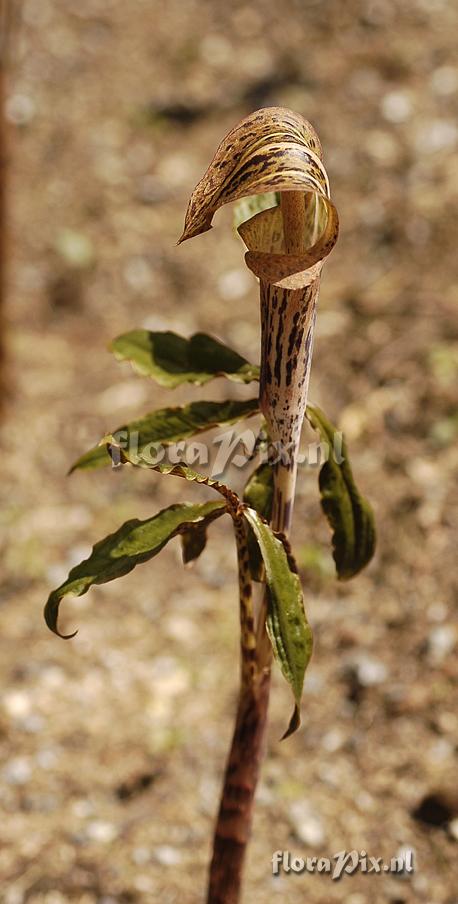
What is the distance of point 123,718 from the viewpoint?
2.00 meters

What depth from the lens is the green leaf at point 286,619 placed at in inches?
39.0

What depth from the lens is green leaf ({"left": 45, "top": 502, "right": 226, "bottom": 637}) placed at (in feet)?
3.24

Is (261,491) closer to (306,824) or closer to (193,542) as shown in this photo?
(193,542)

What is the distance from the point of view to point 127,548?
101 centimetres

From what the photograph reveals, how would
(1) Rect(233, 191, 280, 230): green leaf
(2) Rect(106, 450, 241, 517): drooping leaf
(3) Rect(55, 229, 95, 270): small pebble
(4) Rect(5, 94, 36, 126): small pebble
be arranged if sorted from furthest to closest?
(4) Rect(5, 94, 36, 126): small pebble, (3) Rect(55, 229, 95, 270): small pebble, (1) Rect(233, 191, 280, 230): green leaf, (2) Rect(106, 450, 241, 517): drooping leaf

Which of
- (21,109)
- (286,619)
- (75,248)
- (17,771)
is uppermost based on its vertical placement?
(21,109)

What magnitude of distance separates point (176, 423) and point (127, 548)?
0.56ft

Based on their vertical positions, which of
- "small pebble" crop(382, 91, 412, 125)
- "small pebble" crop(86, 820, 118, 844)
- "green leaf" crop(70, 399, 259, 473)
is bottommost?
"small pebble" crop(86, 820, 118, 844)

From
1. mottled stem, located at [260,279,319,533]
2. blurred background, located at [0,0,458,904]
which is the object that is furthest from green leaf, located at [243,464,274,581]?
blurred background, located at [0,0,458,904]

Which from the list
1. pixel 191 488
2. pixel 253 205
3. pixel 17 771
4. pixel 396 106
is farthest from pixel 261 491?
pixel 396 106

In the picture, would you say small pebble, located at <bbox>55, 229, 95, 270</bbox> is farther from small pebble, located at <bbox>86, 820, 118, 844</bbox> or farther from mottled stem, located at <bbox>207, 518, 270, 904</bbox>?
mottled stem, located at <bbox>207, 518, 270, 904</bbox>

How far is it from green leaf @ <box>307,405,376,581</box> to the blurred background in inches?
27.8

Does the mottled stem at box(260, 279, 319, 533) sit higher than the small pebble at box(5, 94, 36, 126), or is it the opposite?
the small pebble at box(5, 94, 36, 126)

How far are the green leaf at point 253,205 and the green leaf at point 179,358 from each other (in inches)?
5.7
